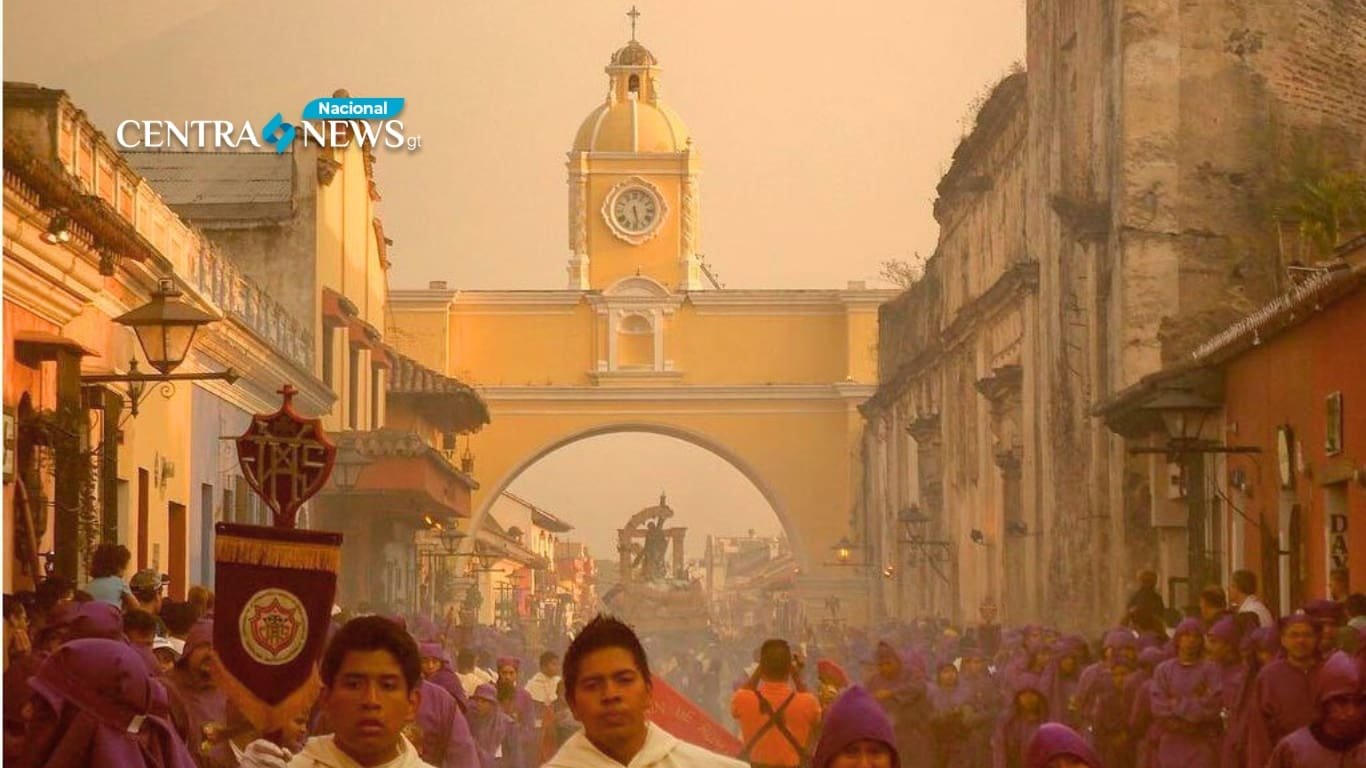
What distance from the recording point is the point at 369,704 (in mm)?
6879

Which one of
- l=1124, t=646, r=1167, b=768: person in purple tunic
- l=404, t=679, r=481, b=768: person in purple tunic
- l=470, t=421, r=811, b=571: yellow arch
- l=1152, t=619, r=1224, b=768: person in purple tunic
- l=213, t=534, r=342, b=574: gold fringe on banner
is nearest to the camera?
l=213, t=534, r=342, b=574: gold fringe on banner

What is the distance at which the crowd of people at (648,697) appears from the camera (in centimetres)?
680

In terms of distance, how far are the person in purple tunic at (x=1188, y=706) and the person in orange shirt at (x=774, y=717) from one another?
8.55ft

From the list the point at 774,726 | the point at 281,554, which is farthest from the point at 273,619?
the point at 774,726

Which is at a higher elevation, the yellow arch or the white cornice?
the white cornice

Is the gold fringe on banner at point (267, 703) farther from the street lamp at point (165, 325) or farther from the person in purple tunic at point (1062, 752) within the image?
the street lamp at point (165, 325)

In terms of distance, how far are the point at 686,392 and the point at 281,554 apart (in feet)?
177

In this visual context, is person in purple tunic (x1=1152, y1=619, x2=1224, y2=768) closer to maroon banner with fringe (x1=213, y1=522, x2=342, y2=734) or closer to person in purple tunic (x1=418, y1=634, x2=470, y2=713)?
person in purple tunic (x1=418, y1=634, x2=470, y2=713)

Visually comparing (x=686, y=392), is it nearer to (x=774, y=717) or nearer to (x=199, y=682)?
(x=774, y=717)

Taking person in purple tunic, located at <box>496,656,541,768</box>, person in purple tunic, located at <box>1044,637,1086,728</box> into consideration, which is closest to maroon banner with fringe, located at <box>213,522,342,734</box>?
person in purple tunic, located at <box>1044,637,1086,728</box>

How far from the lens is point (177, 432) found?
2508cm

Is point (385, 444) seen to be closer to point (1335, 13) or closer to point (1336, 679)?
point (1335, 13)

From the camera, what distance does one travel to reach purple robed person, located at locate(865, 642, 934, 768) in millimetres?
21734

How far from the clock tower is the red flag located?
165 feet
